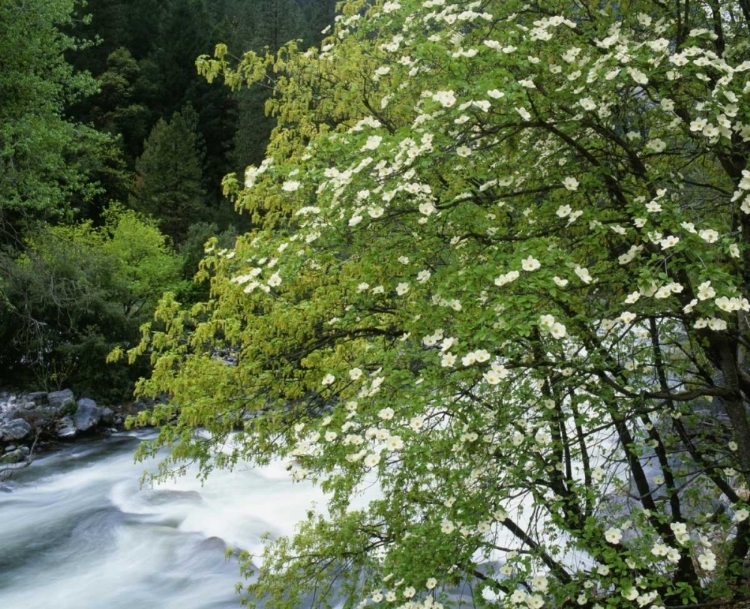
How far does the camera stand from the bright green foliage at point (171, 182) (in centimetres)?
3025

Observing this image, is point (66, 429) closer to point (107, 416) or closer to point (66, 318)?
point (107, 416)

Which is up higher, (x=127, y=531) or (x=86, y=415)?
(x=86, y=415)

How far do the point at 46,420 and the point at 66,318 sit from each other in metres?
3.25

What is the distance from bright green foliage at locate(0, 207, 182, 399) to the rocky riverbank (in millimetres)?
610

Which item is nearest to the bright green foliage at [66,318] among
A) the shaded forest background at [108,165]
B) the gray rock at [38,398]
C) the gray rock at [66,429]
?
the shaded forest background at [108,165]

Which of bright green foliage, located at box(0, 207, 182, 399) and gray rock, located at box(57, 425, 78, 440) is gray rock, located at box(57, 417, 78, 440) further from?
bright green foliage, located at box(0, 207, 182, 399)

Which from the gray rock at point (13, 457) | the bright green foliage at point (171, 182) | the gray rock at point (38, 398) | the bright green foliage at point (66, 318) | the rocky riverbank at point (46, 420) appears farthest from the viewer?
the bright green foliage at point (171, 182)

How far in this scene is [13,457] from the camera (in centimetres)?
1358

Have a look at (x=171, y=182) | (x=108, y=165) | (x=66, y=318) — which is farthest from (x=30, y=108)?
(x=108, y=165)

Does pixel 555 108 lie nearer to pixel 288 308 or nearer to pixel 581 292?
pixel 581 292

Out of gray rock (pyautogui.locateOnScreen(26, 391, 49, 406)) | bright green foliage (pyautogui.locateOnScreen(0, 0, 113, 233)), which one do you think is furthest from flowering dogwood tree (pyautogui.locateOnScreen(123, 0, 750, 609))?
gray rock (pyautogui.locateOnScreen(26, 391, 49, 406))

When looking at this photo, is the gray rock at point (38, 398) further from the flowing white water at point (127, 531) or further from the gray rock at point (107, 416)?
the flowing white water at point (127, 531)

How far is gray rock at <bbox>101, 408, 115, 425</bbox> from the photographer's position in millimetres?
16359

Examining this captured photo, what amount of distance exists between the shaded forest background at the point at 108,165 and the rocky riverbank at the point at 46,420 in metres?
0.67
